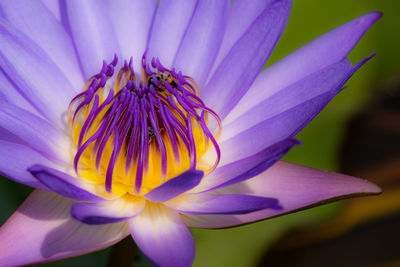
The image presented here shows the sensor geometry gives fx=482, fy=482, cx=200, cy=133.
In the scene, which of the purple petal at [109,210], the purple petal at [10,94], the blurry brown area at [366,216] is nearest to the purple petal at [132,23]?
the purple petal at [10,94]

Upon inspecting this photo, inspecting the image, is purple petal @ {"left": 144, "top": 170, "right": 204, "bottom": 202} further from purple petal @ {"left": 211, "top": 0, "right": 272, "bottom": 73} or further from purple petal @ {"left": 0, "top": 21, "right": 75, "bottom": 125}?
purple petal @ {"left": 211, "top": 0, "right": 272, "bottom": 73}

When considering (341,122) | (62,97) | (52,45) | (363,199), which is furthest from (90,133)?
(363,199)

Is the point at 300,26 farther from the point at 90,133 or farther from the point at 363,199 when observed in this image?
the point at 90,133

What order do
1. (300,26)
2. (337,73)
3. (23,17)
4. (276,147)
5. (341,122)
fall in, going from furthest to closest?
(341,122), (300,26), (23,17), (337,73), (276,147)

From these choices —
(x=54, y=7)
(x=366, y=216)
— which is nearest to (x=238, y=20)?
(x=54, y=7)

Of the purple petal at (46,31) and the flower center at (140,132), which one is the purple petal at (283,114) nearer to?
the flower center at (140,132)

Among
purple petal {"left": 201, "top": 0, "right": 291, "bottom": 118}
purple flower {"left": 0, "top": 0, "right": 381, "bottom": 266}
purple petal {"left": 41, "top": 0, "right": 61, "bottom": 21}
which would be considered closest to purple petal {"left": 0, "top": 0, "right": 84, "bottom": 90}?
purple flower {"left": 0, "top": 0, "right": 381, "bottom": 266}

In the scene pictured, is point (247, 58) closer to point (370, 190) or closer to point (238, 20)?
point (238, 20)
